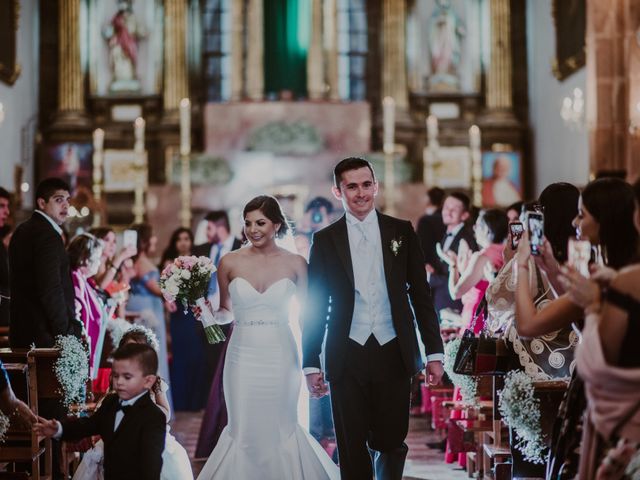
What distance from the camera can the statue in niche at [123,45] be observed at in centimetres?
2034

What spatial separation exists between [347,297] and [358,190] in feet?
1.61

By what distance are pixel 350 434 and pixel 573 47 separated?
13.4 m

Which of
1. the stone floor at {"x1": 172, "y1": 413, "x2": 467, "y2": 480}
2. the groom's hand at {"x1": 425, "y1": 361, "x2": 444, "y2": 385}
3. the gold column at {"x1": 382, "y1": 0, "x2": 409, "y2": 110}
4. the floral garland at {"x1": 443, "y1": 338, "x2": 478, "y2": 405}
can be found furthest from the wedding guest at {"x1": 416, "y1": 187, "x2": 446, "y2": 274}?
the gold column at {"x1": 382, "y1": 0, "x2": 409, "y2": 110}

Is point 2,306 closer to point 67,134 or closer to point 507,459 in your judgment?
point 507,459

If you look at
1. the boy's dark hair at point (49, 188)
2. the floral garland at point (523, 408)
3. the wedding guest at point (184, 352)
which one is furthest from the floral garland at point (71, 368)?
the wedding guest at point (184, 352)

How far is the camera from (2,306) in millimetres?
8297

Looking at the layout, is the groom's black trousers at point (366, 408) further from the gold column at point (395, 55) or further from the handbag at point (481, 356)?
the gold column at point (395, 55)

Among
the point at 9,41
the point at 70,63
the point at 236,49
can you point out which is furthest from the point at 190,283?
the point at 70,63

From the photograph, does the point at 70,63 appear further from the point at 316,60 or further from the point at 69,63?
the point at 316,60

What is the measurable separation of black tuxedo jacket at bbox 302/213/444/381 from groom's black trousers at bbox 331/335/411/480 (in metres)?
0.05

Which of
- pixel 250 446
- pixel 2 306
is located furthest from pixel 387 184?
pixel 250 446

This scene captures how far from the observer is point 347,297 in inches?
192

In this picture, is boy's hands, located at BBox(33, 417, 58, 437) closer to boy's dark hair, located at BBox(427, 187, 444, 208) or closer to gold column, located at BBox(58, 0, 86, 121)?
boy's dark hair, located at BBox(427, 187, 444, 208)

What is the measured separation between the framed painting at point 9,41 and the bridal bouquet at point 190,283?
1269cm
